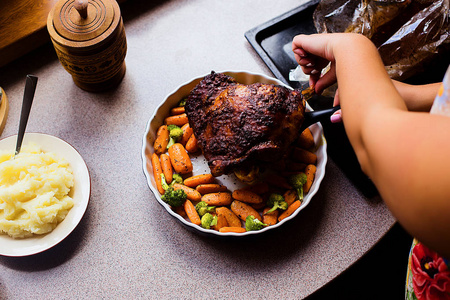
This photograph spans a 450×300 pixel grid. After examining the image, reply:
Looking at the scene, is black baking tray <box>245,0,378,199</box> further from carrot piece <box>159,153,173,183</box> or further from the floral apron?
carrot piece <box>159,153,173,183</box>

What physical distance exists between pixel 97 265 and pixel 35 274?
8.3 inches

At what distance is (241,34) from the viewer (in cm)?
174

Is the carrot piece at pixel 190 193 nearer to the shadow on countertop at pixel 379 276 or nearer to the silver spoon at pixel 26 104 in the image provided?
the silver spoon at pixel 26 104

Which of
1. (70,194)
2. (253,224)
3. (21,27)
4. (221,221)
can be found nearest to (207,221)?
(221,221)

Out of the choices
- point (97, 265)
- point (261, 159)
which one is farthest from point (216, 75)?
point (97, 265)

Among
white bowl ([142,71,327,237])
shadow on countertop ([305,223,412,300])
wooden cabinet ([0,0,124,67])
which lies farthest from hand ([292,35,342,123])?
wooden cabinet ([0,0,124,67])

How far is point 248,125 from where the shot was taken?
1202 mm

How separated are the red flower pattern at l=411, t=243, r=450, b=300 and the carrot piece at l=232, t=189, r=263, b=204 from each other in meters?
0.50

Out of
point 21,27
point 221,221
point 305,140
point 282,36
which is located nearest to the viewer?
point 221,221

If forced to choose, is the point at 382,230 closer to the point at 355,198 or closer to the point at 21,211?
the point at 355,198

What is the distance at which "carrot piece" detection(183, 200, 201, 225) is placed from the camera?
4.14ft

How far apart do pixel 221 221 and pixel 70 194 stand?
1.82ft

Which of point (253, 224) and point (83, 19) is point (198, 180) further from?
point (83, 19)

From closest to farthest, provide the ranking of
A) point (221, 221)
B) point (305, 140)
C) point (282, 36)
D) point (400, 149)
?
point (400, 149), point (221, 221), point (305, 140), point (282, 36)
